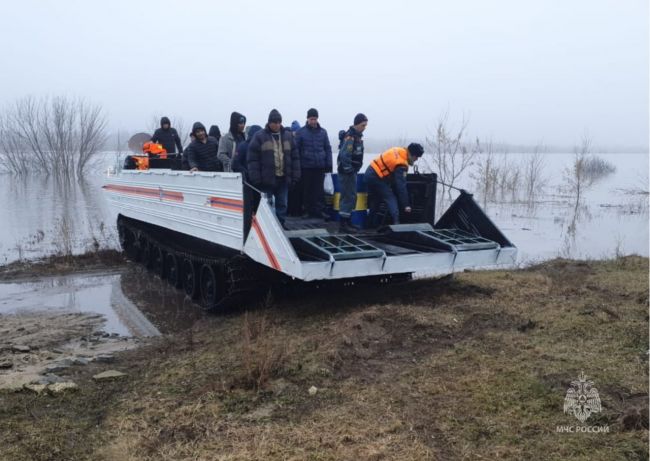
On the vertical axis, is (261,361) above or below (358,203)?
below

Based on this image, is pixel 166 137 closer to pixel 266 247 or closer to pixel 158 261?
pixel 158 261

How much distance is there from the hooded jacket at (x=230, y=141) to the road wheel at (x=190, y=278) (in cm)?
158

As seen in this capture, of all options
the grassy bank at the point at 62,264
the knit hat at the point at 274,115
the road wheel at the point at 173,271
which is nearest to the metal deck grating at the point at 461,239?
the knit hat at the point at 274,115

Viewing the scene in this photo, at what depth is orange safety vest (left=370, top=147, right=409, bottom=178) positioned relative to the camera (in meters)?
7.49

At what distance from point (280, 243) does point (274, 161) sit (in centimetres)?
139

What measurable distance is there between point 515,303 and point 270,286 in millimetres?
2972

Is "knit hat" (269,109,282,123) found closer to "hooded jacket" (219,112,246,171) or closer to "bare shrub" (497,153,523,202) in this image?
"hooded jacket" (219,112,246,171)

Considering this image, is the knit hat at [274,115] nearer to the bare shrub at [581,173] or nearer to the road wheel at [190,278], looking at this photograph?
the road wheel at [190,278]

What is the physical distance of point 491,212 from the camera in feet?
77.0

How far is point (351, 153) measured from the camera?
25.2 ft

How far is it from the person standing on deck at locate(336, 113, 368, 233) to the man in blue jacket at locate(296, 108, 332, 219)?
204 mm

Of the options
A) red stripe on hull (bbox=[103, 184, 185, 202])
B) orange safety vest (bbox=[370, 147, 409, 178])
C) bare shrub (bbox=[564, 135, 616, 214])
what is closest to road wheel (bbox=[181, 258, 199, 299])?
red stripe on hull (bbox=[103, 184, 185, 202])

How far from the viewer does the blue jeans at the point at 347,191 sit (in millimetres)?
7836

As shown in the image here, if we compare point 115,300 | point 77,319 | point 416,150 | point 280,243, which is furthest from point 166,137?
point 280,243
